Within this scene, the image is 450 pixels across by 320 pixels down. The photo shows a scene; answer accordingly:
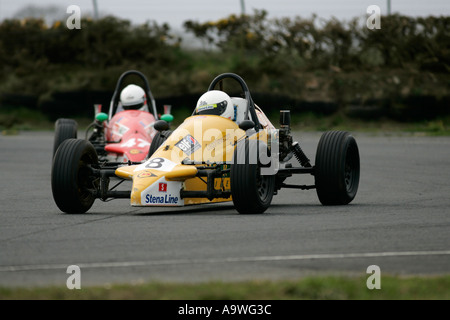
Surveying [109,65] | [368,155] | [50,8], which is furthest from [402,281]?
[50,8]

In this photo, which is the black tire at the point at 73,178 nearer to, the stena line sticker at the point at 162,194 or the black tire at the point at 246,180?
the stena line sticker at the point at 162,194

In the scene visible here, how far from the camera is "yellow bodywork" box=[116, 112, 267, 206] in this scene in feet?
34.2

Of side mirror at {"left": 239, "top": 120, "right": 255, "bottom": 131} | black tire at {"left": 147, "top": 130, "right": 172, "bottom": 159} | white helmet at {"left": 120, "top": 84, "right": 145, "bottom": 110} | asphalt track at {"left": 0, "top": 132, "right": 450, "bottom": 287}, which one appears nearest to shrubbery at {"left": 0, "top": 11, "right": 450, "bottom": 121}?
white helmet at {"left": 120, "top": 84, "right": 145, "bottom": 110}

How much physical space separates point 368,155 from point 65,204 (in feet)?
42.6

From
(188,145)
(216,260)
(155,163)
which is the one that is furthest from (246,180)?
(216,260)

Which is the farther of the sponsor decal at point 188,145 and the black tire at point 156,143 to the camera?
the black tire at point 156,143

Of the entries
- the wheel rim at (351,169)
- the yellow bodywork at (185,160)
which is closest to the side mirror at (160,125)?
the yellow bodywork at (185,160)

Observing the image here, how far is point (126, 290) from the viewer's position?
6.20m

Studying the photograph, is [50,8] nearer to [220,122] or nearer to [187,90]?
[187,90]

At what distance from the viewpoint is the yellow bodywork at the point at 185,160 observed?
1042cm

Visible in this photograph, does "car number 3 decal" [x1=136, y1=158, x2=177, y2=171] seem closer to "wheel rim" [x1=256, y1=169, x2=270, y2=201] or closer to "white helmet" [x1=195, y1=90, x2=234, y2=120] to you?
"wheel rim" [x1=256, y1=169, x2=270, y2=201]

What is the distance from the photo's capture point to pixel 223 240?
843 cm

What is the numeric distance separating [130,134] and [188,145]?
662cm

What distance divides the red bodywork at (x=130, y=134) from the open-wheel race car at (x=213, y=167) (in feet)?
14.2
